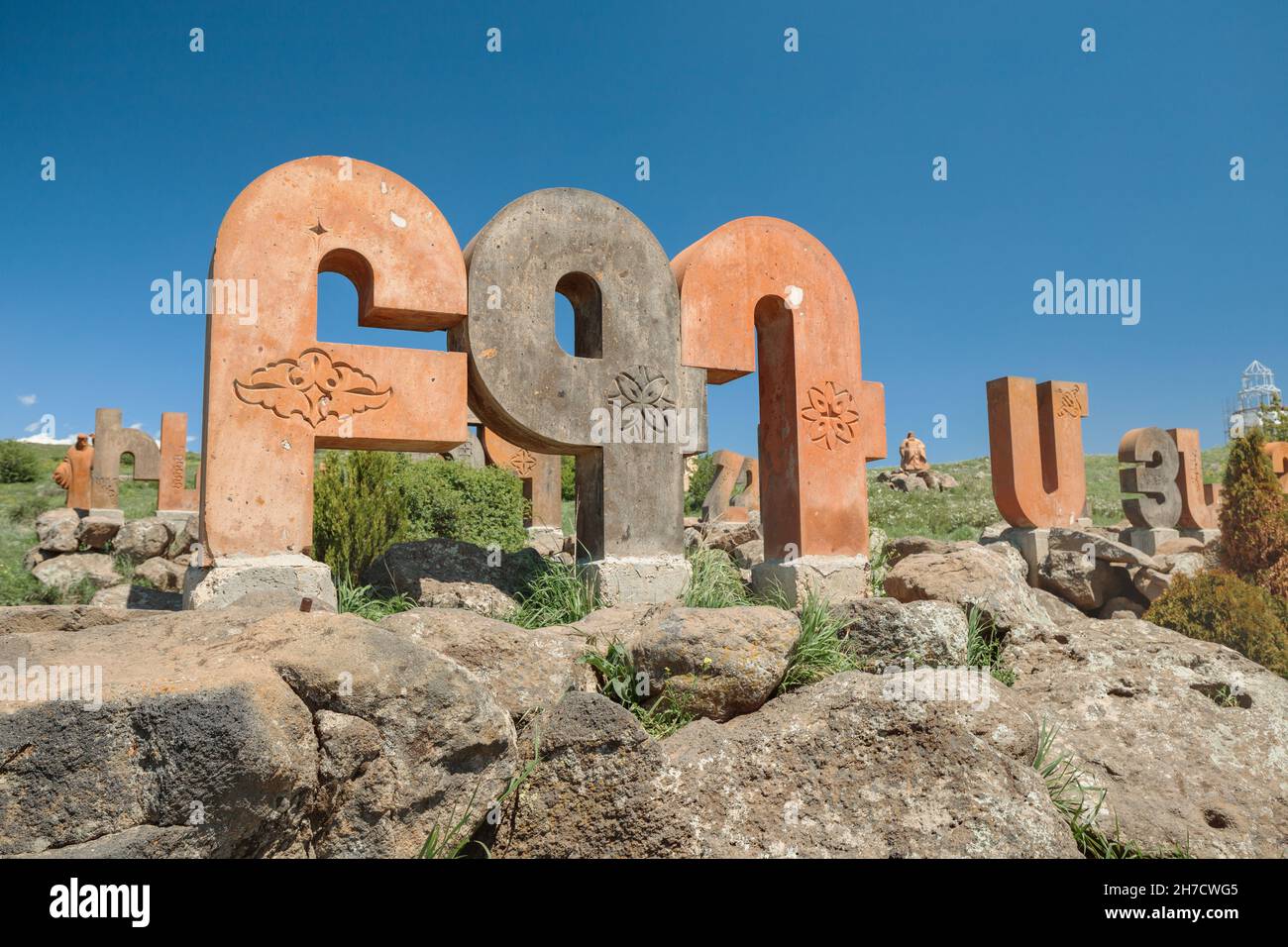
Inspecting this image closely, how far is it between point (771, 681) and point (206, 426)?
148 inches

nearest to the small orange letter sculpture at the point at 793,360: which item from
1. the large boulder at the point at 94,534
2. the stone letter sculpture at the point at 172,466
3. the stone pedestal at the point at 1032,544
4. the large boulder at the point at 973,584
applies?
the large boulder at the point at 973,584

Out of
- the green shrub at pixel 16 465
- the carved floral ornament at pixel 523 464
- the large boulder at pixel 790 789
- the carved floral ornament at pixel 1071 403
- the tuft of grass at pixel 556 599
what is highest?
the green shrub at pixel 16 465

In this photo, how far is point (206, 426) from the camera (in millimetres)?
5395

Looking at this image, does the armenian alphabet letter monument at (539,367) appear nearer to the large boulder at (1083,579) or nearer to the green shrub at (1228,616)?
the green shrub at (1228,616)

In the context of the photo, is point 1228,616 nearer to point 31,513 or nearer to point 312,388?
point 312,388

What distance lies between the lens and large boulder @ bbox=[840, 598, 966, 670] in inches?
204

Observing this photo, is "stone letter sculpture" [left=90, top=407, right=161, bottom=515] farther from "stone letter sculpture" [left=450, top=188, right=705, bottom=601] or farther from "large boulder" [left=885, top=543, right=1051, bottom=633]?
"large boulder" [left=885, top=543, right=1051, bottom=633]

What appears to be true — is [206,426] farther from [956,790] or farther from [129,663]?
[956,790]

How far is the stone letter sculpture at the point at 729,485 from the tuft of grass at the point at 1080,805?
44.9 feet

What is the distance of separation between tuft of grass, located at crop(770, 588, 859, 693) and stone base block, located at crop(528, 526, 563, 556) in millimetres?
7867

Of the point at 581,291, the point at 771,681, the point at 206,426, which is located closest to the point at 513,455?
the point at 581,291

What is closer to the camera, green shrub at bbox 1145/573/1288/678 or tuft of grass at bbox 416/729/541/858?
tuft of grass at bbox 416/729/541/858

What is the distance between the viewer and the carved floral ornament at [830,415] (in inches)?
287

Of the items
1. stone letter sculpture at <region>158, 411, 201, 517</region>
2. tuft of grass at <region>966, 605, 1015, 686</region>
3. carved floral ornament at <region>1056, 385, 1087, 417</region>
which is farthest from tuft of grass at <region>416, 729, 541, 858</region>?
stone letter sculpture at <region>158, 411, 201, 517</region>
